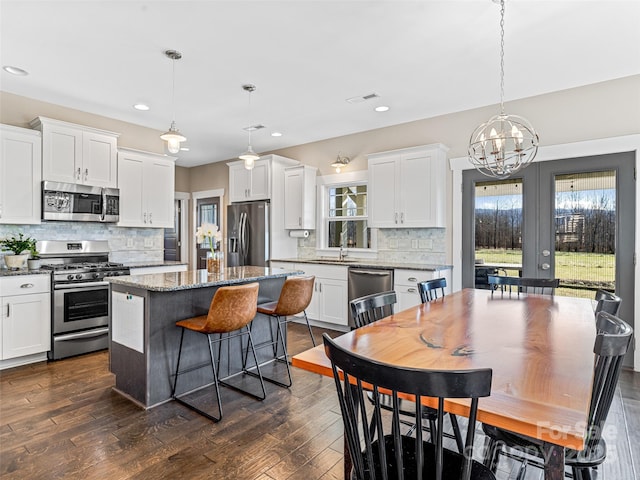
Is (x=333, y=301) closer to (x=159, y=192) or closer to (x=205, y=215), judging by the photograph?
(x=159, y=192)

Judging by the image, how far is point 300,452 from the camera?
2.10 meters

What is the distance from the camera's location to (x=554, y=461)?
0.95 m

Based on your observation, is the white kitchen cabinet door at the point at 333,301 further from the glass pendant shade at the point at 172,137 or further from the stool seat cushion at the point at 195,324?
the glass pendant shade at the point at 172,137

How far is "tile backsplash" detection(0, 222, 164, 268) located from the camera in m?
4.07

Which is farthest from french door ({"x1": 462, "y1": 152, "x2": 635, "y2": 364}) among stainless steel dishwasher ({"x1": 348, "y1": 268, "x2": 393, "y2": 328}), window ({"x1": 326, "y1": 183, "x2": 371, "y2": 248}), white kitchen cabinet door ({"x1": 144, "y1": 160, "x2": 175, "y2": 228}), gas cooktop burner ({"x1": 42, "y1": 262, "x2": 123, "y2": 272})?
gas cooktop burner ({"x1": 42, "y1": 262, "x2": 123, "y2": 272})

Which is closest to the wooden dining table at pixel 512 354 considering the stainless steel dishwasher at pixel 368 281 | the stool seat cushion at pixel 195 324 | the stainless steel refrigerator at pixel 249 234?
the stool seat cushion at pixel 195 324

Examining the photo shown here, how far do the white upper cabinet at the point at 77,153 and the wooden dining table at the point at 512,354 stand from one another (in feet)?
13.0

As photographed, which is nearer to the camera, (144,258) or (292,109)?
(292,109)

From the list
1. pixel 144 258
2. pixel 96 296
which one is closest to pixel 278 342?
pixel 96 296

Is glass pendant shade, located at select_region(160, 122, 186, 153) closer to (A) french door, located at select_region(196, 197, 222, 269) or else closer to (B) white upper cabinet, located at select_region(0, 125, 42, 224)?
(B) white upper cabinet, located at select_region(0, 125, 42, 224)

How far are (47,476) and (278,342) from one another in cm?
207

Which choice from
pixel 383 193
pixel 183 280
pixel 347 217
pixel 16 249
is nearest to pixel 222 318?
pixel 183 280

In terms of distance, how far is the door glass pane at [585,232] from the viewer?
3588mm

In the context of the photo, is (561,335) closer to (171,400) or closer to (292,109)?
(171,400)
